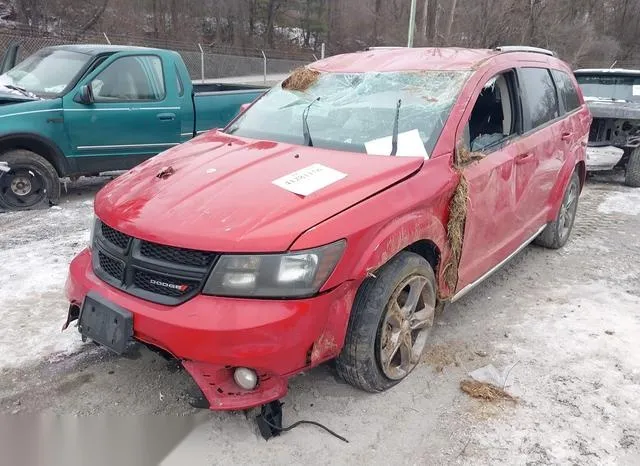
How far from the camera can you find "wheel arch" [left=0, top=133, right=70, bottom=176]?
19.7ft

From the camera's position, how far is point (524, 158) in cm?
402

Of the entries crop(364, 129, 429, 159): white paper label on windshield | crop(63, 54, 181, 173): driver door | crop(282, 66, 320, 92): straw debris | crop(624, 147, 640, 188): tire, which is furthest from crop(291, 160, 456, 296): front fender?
crop(624, 147, 640, 188): tire

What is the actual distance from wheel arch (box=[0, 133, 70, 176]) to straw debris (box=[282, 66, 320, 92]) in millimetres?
3180

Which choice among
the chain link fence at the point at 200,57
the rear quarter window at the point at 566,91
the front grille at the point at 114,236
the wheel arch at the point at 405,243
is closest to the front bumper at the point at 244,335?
Result: the wheel arch at the point at 405,243

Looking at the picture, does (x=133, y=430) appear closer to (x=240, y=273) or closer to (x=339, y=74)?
(x=240, y=273)

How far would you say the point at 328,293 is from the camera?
8.43ft

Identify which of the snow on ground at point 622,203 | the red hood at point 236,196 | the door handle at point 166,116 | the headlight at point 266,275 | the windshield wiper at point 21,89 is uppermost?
the windshield wiper at point 21,89

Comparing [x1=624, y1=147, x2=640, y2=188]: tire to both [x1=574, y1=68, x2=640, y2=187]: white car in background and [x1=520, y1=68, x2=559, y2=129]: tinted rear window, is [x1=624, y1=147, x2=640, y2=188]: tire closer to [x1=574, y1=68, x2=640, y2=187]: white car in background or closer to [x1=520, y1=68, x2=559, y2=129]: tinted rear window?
[x1=574, y1=68, x2=640, y2=187]: white car in background

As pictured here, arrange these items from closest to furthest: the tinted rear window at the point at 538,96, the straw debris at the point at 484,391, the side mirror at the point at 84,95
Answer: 1. the straw debris at the point at 484,391
2. the tinted rear window at the point at 538,96
3. the side mirror at the point at 84,95

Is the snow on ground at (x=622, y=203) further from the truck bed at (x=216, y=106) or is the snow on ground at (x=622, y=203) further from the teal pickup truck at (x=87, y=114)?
the teal pickup truck at (x=87, y=114)

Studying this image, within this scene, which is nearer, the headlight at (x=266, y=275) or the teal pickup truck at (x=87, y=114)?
the headlight at (x=266, y=275)

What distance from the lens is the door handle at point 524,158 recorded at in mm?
3930

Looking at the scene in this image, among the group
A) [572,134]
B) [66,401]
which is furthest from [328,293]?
[572,134]

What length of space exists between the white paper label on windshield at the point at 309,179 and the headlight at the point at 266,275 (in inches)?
15.6
